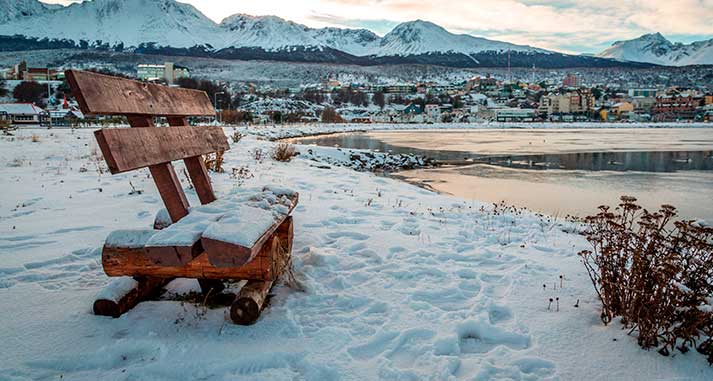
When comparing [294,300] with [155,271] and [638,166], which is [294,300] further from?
[638,166]

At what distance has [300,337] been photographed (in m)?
2.94

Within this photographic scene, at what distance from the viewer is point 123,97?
295 centimetres

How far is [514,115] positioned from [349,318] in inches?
5632

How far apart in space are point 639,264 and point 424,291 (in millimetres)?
1502

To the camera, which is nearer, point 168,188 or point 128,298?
point 128,298

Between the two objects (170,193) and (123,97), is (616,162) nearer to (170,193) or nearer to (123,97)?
(170,193)

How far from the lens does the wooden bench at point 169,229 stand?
2.57 metres


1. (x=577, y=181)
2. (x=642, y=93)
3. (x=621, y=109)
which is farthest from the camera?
(x=642, y=93)

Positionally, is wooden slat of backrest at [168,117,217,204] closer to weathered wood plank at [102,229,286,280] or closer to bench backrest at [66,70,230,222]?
bench backrest at [66,70,230,222]

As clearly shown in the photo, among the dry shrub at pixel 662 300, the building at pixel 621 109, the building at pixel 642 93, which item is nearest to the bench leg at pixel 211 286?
the dry shrub at pixel 662 300

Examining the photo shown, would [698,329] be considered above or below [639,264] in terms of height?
below

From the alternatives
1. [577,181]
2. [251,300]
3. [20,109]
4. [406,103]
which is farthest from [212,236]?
[406,103]

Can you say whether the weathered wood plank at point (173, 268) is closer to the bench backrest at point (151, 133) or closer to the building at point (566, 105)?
the bench backrest at point (151, 133)

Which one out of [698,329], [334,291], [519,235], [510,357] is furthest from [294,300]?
[519,235]
